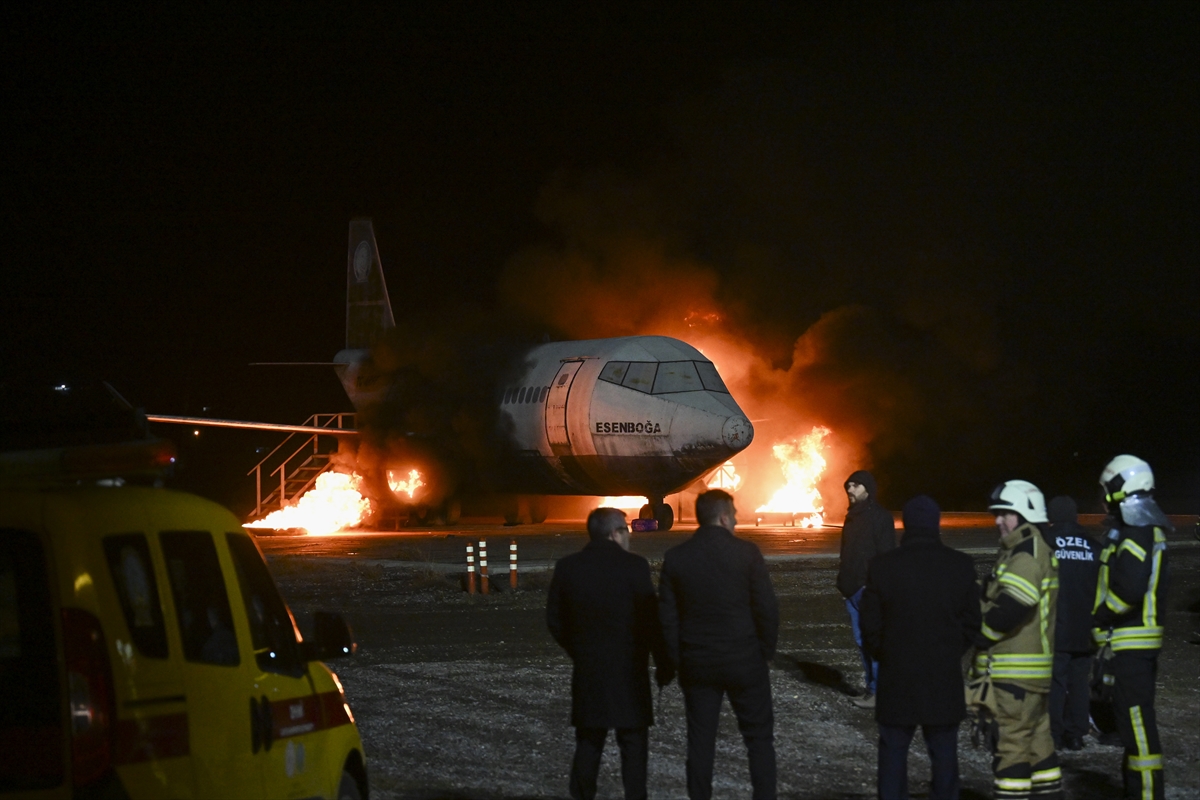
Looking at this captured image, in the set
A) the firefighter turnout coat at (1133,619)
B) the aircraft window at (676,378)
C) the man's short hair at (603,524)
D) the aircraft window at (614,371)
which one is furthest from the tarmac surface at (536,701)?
the aircraft window at (614,371)

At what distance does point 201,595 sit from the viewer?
17.0 ft

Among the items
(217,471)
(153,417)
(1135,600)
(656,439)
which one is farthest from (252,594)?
(217,471)

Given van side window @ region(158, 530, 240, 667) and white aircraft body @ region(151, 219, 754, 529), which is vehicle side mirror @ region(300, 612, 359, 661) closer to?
van side window @ region(158, 530, 240, 667)

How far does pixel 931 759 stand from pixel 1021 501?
1451mm

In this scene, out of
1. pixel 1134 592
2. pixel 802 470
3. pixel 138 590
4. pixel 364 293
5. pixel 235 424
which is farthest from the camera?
pixel 364 293

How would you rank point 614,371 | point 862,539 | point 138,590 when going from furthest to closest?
point 614,371 → point 862,539 → point 138,590

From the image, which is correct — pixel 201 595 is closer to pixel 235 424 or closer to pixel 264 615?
pixel 264 615

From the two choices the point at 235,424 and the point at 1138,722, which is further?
the point at 235,424

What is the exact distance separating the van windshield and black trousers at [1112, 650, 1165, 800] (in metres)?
5.76

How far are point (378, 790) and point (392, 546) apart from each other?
65.3 feet

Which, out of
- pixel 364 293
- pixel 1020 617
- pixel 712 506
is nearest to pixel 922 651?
pixel 1020 617

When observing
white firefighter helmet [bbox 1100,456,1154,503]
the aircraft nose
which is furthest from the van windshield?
the aircraft nose

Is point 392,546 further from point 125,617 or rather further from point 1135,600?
point 125,617

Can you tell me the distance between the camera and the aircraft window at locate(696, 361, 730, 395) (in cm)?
2756
